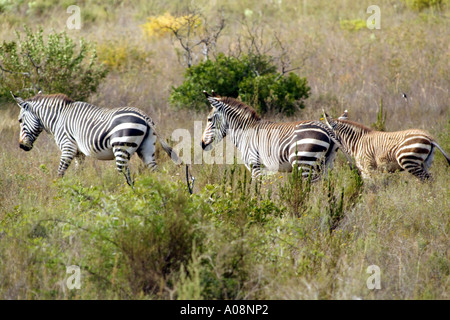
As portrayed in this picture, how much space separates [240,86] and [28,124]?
498cm

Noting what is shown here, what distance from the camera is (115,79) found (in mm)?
15852

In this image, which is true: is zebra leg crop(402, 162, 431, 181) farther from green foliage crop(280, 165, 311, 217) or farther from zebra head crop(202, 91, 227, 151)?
zebra head crop(202, 91, 227, 151)

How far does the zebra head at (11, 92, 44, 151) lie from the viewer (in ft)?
29.3

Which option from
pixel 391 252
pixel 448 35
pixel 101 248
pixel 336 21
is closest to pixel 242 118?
pixel 391 252

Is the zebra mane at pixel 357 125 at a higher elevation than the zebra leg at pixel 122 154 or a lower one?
higher

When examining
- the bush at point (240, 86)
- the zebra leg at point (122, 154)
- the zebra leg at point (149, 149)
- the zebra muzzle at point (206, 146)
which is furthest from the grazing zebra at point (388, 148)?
the bush at point (240, 86)

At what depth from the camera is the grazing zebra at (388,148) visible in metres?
7.93

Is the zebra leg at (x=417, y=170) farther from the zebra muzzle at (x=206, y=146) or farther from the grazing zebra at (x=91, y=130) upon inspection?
the grazing zebra at (x=91, y=130)

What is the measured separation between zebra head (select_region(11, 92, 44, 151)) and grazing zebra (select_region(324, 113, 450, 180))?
478cm

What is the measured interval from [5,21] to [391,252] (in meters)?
17.3

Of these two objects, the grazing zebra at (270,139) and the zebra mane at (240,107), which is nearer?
the grazing zebra at (270,139)

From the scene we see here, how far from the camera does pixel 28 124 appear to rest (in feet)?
29.5

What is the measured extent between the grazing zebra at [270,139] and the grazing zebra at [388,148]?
763 mm

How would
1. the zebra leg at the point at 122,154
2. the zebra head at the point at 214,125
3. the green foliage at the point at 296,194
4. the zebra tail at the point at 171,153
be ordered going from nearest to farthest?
the green foliage at the point at 296,194 → the zebra leg at the point at 122,154 → the zebra tail at the point at 171,153 → the zebra head at the point at 214,125
